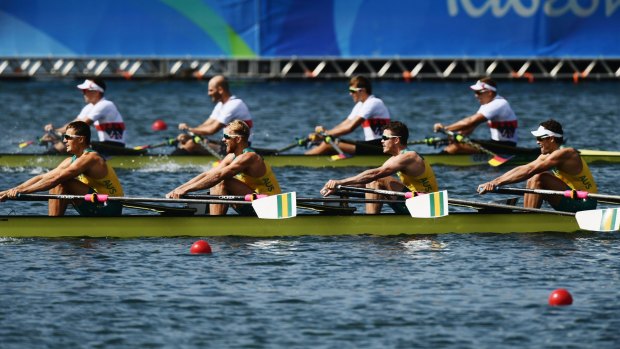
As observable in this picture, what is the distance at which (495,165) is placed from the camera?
94.4 feet

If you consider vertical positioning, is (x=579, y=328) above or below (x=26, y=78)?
below

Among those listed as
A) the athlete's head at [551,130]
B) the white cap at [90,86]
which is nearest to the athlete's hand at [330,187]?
the athlete's head at [551,130]

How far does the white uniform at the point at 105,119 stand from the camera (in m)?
28.5

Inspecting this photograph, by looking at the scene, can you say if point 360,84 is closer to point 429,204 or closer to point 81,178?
point 429,204

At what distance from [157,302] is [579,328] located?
4923 mm

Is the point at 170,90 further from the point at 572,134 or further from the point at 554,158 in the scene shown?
the point at 554,158

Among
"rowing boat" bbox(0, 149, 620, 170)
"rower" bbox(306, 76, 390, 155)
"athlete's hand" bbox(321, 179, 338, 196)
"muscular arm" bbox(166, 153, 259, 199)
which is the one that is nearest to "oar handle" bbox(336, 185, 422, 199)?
"athlete's hand" bbox(321, 179, 338, 196)

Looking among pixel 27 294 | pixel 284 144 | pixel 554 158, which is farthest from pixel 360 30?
pixel 27 294

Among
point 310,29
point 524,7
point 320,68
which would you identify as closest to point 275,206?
point 310,29

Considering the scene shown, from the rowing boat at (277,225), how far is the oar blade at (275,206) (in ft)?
1.32

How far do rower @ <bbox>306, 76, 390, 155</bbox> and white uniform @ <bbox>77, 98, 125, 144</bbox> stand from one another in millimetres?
3975

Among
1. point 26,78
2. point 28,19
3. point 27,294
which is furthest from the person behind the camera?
point 26,78

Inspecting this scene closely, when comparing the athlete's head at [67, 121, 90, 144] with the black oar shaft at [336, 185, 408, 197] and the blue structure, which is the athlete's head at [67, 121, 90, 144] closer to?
the black oar shaft at [336, 185, 408, 197]

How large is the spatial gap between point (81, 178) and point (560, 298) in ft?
25.2
